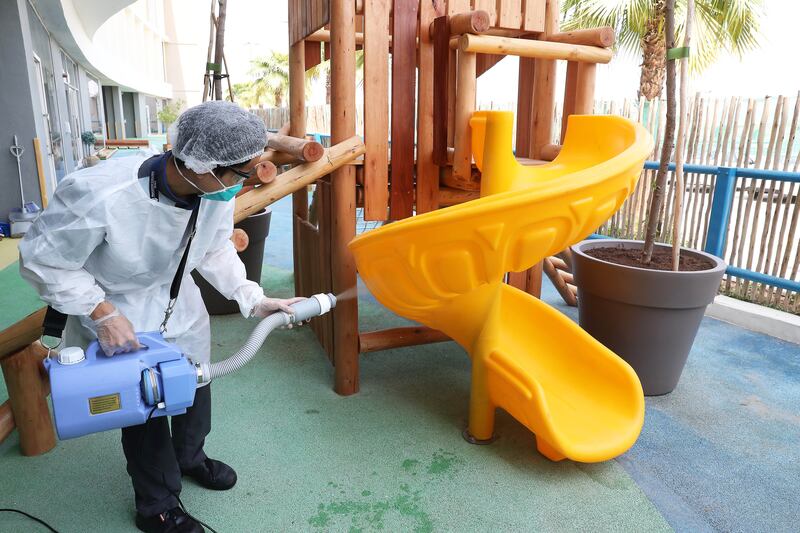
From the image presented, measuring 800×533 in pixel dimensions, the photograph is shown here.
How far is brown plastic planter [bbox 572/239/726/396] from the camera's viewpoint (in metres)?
2.49

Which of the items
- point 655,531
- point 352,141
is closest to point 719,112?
point 352,141

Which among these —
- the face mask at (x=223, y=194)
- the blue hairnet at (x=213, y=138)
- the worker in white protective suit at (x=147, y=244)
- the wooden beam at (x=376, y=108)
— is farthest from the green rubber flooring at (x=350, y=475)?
the blue hairnet at (x=213, y=138)

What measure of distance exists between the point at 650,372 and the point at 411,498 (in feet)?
4.64

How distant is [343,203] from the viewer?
2611 mm

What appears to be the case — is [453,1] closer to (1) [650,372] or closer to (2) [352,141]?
(2) [352,141]

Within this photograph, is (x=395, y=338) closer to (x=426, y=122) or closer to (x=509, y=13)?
(x=426, y=122)

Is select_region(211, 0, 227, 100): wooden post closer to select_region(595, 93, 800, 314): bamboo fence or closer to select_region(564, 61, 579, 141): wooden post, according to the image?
select_region(564, 61, 579, 141): wooden post

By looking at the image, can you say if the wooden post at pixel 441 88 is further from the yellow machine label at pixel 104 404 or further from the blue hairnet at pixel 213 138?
the yellow machine label at pixel 104 404

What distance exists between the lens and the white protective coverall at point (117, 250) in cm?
140

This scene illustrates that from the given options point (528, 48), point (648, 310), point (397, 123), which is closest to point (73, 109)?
point (397, 123)

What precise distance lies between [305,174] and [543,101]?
138 cm

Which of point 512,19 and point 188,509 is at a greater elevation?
point 512,19

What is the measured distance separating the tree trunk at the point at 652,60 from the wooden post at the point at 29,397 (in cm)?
979

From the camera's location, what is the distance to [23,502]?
1.92 meters
